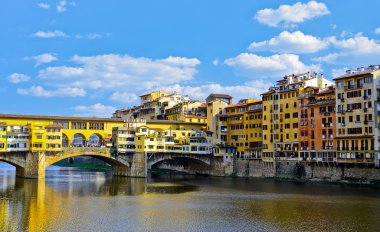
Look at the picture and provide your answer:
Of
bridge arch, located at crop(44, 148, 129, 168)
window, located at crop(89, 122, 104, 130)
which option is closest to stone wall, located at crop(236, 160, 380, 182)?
bridge arch, located at crop(44, 148, 129, 168)

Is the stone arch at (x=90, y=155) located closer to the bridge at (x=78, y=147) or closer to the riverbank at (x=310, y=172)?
the bridge at (x=78, y=147)

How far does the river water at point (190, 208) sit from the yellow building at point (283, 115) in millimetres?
15984

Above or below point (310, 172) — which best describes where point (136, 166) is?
above

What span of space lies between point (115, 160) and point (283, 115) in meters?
34.1

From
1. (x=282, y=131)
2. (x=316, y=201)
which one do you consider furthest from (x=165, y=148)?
(x=316, y=201)

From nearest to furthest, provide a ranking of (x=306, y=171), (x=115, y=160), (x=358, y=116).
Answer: (x=358, y=116), (x=306, y=171), (x=115, y=160)

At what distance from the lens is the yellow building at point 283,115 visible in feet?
286

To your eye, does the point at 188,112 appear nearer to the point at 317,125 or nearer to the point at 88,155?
the point at 88,155

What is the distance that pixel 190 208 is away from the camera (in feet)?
166

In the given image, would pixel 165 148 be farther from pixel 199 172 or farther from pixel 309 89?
pixel 309 89

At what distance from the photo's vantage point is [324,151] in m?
79.9

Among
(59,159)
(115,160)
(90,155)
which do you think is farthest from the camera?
(115,160)

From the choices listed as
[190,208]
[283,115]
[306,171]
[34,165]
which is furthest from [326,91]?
[34,165]

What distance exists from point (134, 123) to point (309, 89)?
123 ft
